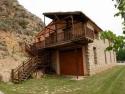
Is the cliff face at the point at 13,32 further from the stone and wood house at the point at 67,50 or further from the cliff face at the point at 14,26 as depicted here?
the stone and wood house at the point at 67,50

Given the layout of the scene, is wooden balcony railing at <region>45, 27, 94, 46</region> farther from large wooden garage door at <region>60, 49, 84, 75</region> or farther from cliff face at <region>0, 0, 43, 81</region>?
cliff face at <region>0, 0, 43, 81</region>

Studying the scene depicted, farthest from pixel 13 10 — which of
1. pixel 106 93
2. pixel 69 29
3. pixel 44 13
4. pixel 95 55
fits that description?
pixel 106 93

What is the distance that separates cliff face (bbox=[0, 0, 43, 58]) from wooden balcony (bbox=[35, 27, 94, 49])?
3.19 m

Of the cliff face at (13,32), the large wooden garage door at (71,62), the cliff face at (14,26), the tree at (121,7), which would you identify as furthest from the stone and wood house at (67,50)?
the tree at (121,7)

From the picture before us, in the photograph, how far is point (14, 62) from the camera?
80.9 ft

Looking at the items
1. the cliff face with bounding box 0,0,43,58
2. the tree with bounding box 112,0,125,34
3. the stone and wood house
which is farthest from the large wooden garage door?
the tree with bounding box 112,0,125,34

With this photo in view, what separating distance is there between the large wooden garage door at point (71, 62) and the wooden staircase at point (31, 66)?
2.02m

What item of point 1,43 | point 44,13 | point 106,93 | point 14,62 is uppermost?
point 44,13

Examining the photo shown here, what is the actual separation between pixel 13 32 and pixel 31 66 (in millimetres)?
6228

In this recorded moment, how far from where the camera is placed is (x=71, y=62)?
2686cm

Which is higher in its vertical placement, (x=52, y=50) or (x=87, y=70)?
(x=52, y=50)

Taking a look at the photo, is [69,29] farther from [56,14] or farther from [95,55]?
[95,55]

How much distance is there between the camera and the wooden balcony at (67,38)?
23.1m

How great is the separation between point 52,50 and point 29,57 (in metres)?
3.25
